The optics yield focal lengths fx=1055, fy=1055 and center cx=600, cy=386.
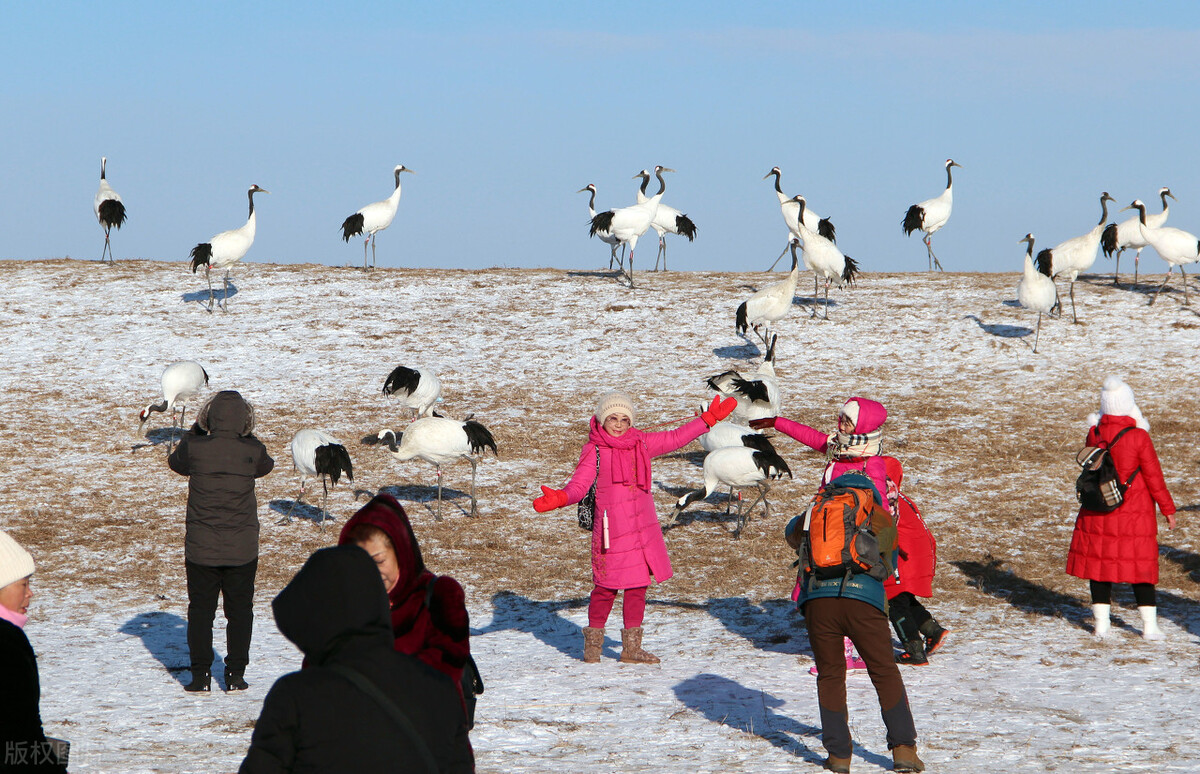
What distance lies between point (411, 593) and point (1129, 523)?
284 inches

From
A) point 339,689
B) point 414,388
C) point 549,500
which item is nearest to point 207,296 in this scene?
point 414,388

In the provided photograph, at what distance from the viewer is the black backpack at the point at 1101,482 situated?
853 cm

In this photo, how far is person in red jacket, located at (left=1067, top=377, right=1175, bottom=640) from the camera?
8539 millimetres

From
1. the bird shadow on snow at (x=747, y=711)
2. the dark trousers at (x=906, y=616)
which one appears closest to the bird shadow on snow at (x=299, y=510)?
the bird shadow on snow at (x=747, y=711)

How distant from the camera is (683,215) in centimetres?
2748

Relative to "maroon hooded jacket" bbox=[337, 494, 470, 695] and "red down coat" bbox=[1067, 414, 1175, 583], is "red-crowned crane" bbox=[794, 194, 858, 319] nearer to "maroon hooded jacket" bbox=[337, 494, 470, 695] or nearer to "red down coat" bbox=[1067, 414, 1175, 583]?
"red down coat" bbox=[1067, 414, 1175, 583]

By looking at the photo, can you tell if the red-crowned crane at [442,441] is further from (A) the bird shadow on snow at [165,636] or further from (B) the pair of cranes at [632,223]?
(B) the pair of cranes at [632,223]

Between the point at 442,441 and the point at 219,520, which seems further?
the point at 442,441

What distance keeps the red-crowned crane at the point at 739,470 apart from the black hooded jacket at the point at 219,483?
6.16m

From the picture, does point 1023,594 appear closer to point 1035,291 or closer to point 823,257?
point 1035,291

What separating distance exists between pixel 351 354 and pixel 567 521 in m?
8.73

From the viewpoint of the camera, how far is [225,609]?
24.2ft

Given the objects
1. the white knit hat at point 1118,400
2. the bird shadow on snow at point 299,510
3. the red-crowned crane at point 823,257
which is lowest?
the bird shadow on snow at point 299,510

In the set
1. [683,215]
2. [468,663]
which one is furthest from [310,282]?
[468,663]
